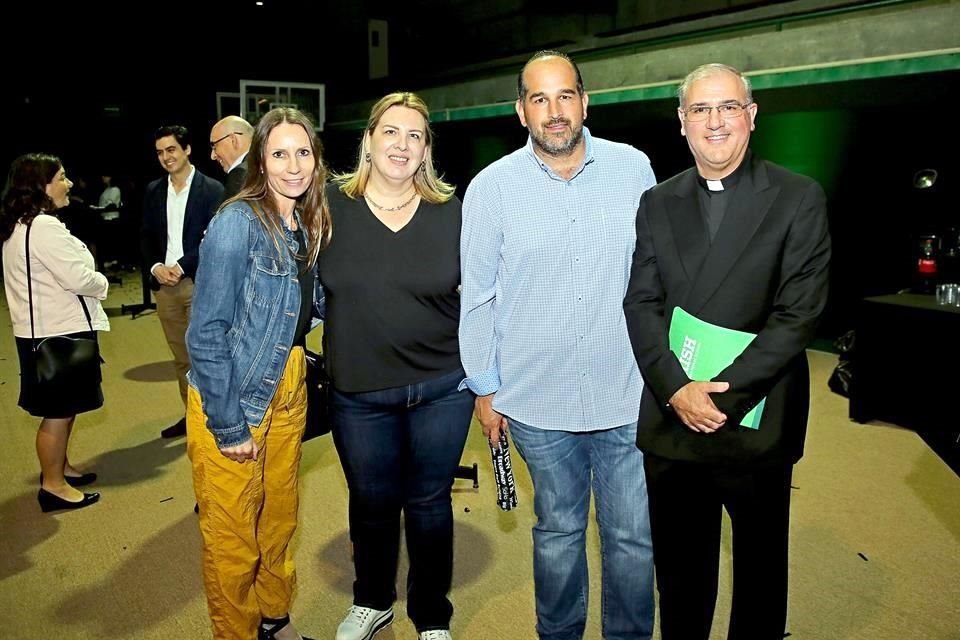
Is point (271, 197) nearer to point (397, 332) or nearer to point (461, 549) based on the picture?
point (397, 332)

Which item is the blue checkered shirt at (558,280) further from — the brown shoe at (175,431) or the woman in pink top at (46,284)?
the brown shoe at (175,431)

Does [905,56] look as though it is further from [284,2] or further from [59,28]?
[59,28]

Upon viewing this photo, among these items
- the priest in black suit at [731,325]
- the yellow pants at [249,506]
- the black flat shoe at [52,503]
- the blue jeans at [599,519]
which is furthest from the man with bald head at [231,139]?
the priest in black suit at [731,325]

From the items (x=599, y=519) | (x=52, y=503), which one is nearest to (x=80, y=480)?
(x=52, y=503)

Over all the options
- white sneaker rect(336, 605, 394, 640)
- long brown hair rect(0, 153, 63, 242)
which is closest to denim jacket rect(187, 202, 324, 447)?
white sneaker rect(336, 605, 394, 640)

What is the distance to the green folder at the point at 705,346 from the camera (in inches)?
62.1

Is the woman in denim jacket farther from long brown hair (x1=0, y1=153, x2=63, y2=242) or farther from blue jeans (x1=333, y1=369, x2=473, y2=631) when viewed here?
long brown hair (x1=0, y1=153, x2=63, y2=242)

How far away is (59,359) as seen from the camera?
120 inches

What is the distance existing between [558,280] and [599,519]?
2.16 feet

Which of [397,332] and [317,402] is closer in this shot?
[397,332]

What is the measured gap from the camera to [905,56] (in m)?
4.89

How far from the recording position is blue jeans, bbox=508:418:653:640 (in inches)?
72.3

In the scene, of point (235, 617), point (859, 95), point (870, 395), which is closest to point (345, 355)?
point (235, 617)

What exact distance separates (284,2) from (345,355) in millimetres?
13190
